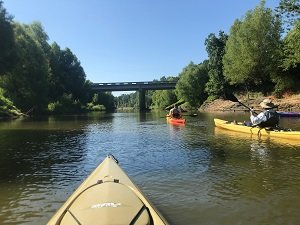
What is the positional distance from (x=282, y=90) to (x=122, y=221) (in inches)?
2281

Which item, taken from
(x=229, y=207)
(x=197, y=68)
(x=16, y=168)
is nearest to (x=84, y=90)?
(x=197, y=68)

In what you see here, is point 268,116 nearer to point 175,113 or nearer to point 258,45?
point 175,113

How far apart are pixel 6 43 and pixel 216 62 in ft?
149

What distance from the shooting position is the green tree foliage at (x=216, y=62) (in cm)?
7788

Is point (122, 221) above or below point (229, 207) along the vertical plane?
above

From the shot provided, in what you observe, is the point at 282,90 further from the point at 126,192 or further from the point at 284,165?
the point at 126,192

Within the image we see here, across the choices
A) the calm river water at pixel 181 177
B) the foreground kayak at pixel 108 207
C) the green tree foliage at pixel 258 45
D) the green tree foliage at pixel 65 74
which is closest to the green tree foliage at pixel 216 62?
the green tree foliage at pixel 258 45

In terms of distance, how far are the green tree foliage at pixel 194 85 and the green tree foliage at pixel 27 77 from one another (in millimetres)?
36867

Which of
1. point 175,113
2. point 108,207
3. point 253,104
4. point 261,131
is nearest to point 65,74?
point 253,104

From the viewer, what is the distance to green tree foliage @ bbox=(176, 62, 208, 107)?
8831 centimetres

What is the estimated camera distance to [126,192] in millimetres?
7402

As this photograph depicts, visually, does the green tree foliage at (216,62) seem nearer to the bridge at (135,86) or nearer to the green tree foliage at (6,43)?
the bridge at (135,86)

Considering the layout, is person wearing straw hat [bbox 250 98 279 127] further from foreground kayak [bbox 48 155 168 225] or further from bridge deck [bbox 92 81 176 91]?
bridge deck [bbox 92 81 176 91]

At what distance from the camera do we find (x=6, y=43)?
4750cm
